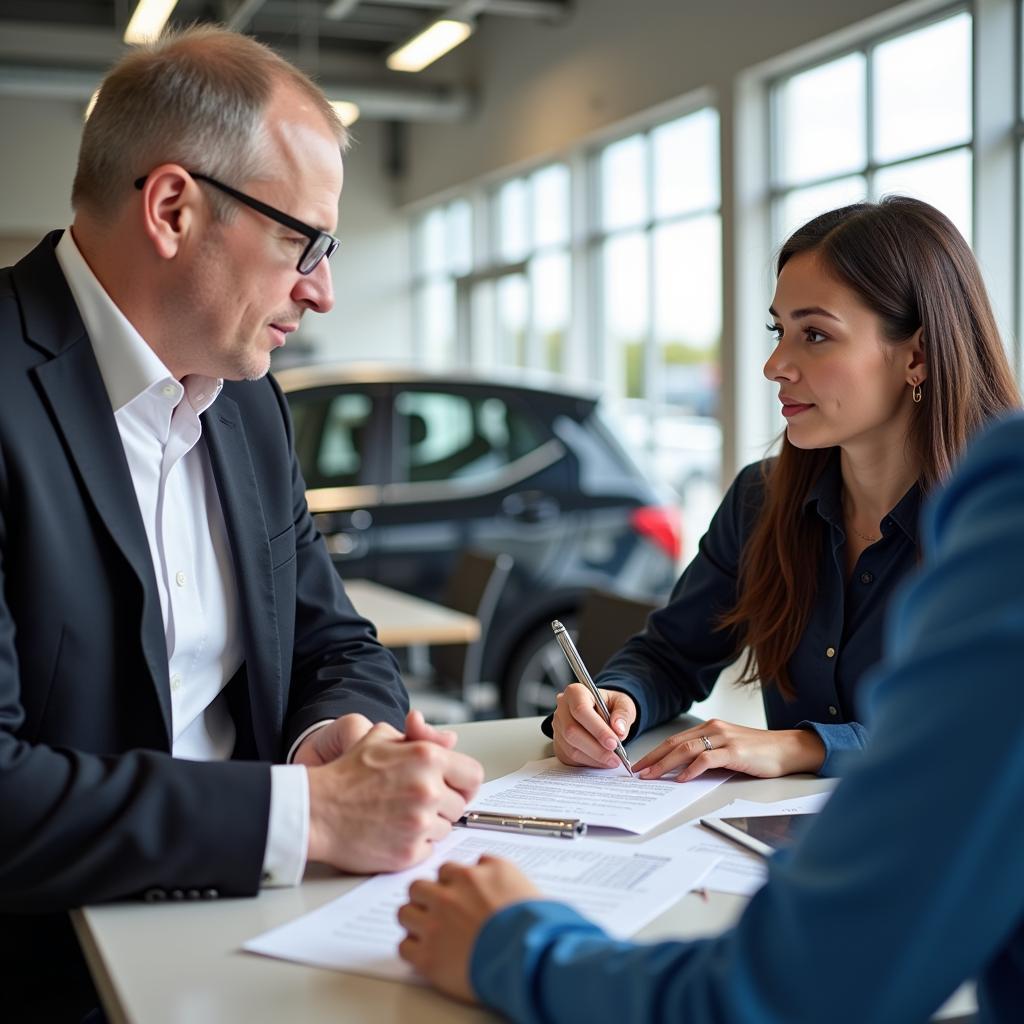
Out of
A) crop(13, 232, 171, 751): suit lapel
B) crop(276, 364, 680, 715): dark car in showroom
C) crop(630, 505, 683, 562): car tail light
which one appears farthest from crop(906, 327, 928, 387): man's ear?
crop(630, 505, 683, 562): car tail light

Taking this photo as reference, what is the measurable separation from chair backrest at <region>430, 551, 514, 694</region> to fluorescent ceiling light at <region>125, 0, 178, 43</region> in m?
4.33

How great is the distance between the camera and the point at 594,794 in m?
1.56

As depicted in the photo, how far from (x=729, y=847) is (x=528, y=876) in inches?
9.7

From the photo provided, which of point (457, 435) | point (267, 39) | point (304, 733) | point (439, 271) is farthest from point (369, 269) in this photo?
point (304, 733)

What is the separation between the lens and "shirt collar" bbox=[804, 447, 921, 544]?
6.37 feet

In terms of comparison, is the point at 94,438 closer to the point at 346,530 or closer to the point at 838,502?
the point at 838,502

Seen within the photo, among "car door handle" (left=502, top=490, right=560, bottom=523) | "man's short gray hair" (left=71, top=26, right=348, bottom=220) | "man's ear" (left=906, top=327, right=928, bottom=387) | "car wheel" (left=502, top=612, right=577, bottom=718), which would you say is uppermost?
"man's short gray hair" (left=71, top=26, right=348, bottom=220)

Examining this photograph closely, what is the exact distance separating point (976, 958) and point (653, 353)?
337 inches

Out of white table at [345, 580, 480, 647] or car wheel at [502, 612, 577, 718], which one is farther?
car wheel at [502, 612, 577, 718]

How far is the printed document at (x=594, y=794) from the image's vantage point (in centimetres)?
145

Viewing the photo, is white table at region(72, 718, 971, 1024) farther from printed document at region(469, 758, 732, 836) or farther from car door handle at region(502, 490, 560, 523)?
car door handle at region(502, 490, 560, 523)

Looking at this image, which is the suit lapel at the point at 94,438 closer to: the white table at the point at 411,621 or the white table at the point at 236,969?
the white table at the point at 236,969

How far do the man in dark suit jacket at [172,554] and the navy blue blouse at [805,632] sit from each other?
48 centimetres

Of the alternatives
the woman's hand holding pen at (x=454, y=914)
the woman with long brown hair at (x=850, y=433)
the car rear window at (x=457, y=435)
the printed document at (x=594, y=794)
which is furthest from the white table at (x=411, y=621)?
the woman's hand holding pen at (x=454, y=914)
